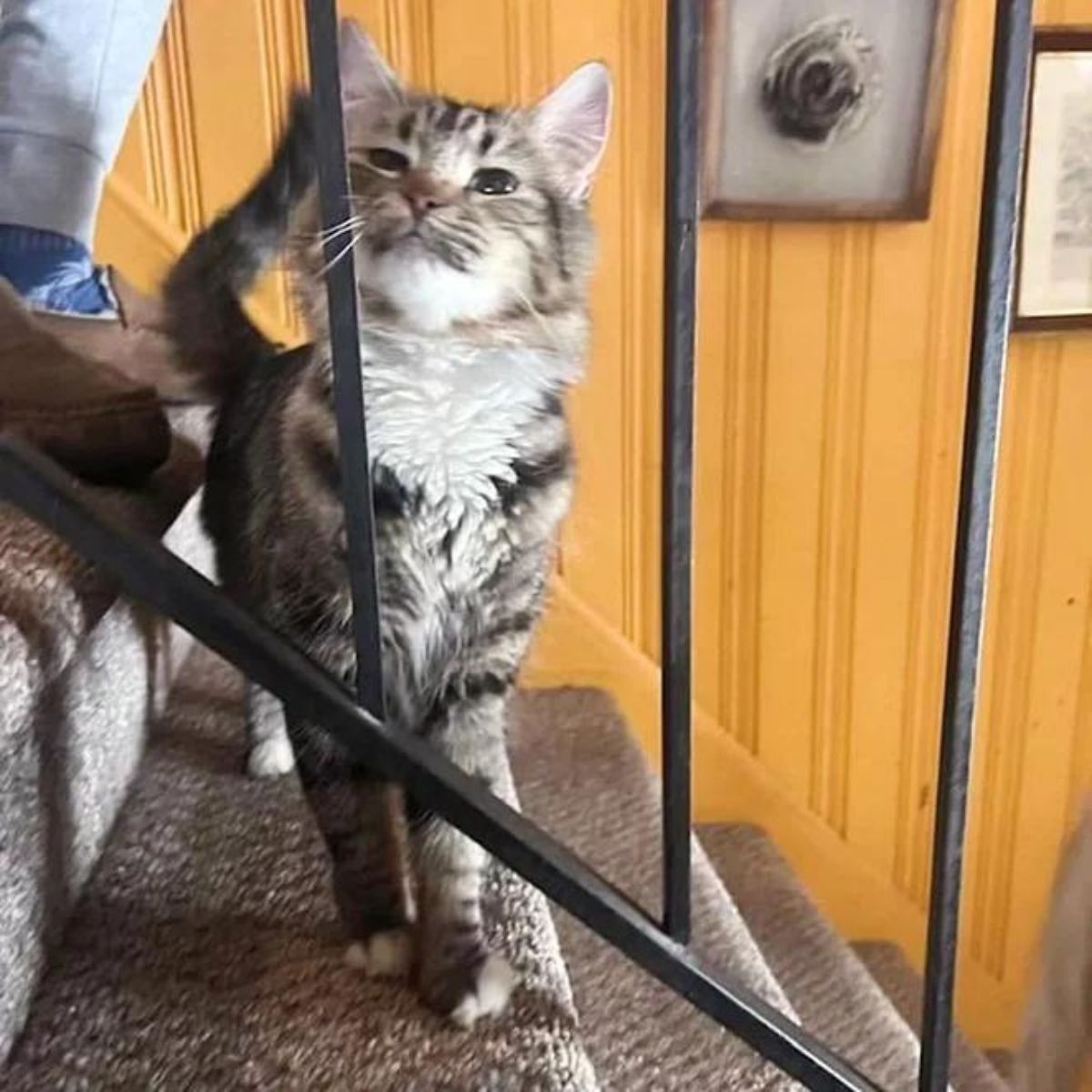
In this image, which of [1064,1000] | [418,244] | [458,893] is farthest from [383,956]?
[1064,1000]

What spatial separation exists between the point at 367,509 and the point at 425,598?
10.1 inches

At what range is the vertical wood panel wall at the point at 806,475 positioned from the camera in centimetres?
176

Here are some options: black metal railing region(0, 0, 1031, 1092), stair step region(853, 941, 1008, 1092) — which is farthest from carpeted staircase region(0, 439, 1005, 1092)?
stair step region(853, 941, 1008, 1092)

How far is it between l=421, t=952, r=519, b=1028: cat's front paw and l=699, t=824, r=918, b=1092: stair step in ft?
2.32

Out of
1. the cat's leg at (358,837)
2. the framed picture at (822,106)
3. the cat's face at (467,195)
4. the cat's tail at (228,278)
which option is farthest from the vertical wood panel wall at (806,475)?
the cat's leg at (358,837)

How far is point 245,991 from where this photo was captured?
0.89 m

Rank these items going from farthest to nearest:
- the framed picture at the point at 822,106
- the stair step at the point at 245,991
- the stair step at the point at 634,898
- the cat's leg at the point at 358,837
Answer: the framed picture at the point at 822,106, the stair step at the point at 634,898, the cat's leg at the point at 358,837, the stair step at the point at 245,991

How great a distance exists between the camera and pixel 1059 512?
197cm

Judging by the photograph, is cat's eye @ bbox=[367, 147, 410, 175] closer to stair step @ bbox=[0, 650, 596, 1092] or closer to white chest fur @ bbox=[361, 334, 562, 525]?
white chest fur @ bbox=[361, 334, 562, 525]

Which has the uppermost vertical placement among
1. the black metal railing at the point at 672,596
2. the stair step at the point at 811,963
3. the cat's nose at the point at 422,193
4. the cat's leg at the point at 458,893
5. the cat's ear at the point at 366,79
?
the cat's ear at the point at 366,79

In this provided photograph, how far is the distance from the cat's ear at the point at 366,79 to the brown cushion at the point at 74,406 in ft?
0.87

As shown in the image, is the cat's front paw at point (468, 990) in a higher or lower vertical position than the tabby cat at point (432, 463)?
lower

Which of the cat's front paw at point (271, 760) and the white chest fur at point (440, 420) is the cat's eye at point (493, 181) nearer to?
the white chest fur at point (440, 420)

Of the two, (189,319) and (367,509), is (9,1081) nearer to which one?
(367,509)
